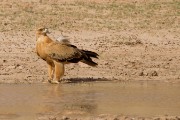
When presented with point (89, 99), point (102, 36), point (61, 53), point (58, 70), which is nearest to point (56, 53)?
point (61, 53)

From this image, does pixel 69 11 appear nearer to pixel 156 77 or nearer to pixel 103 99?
pixel 156 77

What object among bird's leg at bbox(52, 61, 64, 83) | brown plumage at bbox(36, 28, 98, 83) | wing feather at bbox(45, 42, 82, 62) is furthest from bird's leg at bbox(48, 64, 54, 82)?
wing feather at bbox(45, 42, 82, 62)

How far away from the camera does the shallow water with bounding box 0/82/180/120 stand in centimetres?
912

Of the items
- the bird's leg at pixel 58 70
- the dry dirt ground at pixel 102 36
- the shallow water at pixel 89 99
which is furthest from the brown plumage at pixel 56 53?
the dry dirt ground at pixel 102 36

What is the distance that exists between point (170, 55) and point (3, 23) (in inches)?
162

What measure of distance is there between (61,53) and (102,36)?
4473 mm

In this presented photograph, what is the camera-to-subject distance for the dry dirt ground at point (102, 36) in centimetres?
1269

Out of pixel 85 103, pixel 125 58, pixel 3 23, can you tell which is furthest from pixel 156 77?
pixel 3 23

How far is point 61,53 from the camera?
11586mm

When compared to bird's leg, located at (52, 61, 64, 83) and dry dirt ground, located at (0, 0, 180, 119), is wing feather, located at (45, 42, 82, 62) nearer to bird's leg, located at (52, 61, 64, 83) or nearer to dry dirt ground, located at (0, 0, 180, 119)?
bird's leg, located at (52, 61, 64, 83)

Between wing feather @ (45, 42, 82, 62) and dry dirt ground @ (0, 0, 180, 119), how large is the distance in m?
0.57

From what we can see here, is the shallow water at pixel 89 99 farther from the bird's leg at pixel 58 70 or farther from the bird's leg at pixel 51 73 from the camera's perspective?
the bird's leg at pixel 51 73

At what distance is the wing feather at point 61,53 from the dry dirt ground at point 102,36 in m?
0.57

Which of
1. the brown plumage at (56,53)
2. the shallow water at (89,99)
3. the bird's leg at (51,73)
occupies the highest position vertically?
the brown plumage at (56,53)
